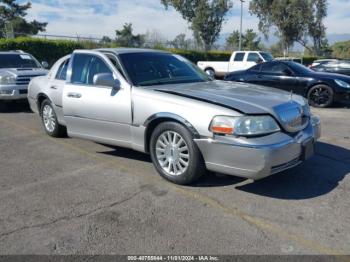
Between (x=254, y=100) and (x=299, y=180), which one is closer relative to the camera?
(x=254, y=100)

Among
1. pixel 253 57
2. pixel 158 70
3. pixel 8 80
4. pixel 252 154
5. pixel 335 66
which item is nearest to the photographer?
pixel 252 154

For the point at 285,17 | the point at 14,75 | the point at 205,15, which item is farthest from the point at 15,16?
the point at 14,75

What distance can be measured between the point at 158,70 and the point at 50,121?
2.55m

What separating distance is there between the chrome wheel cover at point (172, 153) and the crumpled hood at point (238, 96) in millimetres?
522

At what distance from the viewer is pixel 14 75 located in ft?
33.0

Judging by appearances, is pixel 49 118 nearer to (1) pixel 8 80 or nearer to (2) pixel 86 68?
(2) pixel 86 68

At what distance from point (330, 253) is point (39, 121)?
7038 millimetres

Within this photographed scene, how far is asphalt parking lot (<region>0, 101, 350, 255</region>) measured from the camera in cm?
327

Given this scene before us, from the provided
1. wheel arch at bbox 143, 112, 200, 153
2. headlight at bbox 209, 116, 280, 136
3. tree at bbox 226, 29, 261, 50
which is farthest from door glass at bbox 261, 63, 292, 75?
tree at bbox 226, 29, 261, 50

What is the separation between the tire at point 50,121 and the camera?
6.70m

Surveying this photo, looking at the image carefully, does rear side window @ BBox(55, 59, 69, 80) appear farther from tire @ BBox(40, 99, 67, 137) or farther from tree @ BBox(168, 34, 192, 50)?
tree @ BBox(168, 34, 192, 50)

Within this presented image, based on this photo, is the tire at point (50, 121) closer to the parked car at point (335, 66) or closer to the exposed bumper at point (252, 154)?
the exposed bumper at point (252, 154)

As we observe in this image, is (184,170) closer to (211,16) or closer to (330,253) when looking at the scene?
(330,253)

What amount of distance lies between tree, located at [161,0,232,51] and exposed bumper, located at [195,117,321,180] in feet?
129
